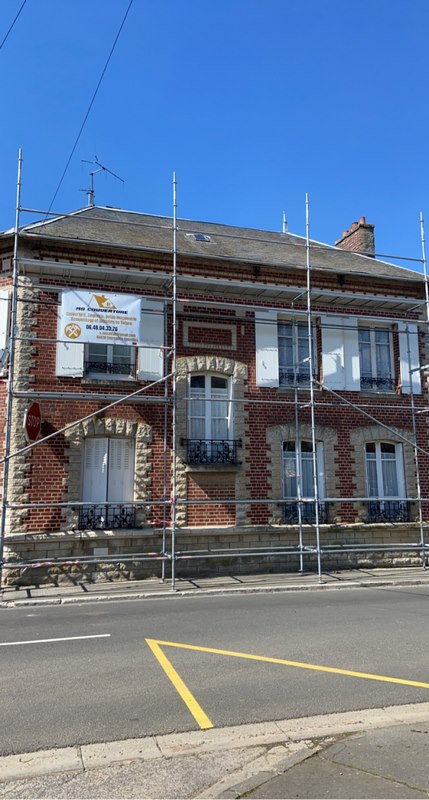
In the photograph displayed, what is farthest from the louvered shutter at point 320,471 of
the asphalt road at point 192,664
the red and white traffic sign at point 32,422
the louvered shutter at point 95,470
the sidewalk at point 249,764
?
the sidewalk at point 249,764

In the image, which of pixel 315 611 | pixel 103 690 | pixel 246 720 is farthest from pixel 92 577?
pixel 246 720

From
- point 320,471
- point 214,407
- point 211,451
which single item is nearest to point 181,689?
point 211,451

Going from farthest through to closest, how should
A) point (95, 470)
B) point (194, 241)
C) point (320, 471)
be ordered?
point (194, 241) < point (320, 471) < point (95, 470)

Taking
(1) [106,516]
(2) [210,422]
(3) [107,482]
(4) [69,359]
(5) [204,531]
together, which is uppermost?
(4) [69,359]

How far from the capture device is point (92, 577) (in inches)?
443

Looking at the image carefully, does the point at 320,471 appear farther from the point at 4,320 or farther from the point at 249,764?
the point at 249,764

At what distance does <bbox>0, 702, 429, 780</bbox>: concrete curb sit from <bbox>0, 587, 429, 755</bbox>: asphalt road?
0.48 ft

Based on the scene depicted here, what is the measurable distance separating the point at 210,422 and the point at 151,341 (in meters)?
2.26

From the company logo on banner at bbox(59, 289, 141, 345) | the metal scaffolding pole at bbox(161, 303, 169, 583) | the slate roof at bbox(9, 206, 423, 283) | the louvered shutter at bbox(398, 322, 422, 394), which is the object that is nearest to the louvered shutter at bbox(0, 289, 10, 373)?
the company logo on banner at bbox(59, 289, 141, 345)

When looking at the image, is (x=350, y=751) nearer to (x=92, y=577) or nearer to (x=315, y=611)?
(x=315, y=611)

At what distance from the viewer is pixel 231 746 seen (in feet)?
13.0

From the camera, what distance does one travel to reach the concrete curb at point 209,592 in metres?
9.62

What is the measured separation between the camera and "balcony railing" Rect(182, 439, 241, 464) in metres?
12.4

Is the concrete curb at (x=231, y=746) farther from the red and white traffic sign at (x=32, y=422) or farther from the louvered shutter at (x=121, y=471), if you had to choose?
the louvered shutter at (x=121, y=471)
